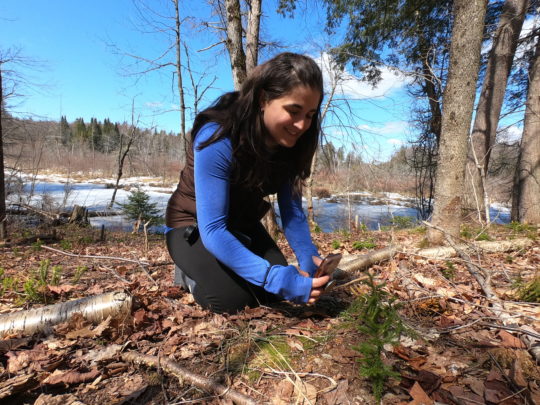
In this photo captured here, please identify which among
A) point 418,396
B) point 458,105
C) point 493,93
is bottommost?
point 418,396

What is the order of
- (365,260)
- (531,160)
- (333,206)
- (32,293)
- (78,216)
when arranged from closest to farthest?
(32,293)
(365,260)
(531,160)
(78,216)
(333,206)

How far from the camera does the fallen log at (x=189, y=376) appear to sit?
1117 millimetres

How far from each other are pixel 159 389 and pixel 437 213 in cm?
343

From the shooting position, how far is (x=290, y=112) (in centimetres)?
173

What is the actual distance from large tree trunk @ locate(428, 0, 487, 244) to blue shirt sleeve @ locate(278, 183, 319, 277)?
1.96m

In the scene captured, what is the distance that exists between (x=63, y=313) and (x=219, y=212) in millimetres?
1112

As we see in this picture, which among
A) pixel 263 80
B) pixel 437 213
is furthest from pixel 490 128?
pixel 263 80

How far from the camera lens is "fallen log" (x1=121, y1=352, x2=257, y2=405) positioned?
1.12 metres

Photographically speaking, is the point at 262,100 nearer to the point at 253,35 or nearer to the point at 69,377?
the point at 69,377

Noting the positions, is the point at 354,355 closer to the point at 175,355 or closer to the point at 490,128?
the point at 175,355

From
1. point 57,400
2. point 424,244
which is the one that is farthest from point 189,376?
point 424,244

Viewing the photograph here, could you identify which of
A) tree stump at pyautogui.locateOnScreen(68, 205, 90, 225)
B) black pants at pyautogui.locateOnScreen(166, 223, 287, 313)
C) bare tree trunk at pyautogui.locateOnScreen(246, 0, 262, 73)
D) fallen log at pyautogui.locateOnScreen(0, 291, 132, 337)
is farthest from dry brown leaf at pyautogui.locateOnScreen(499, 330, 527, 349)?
tree stump at pyautogui.locateOnScreen(68, 205, 90, 225)

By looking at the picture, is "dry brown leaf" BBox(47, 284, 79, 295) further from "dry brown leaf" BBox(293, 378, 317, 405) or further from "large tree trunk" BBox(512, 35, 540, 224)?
"large tree trunk" BBox(512, 35, 540, 224)

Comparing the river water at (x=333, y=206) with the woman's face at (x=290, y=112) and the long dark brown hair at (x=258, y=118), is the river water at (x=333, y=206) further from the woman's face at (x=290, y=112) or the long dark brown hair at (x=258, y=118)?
the woman's face at (x=290, y=112)
